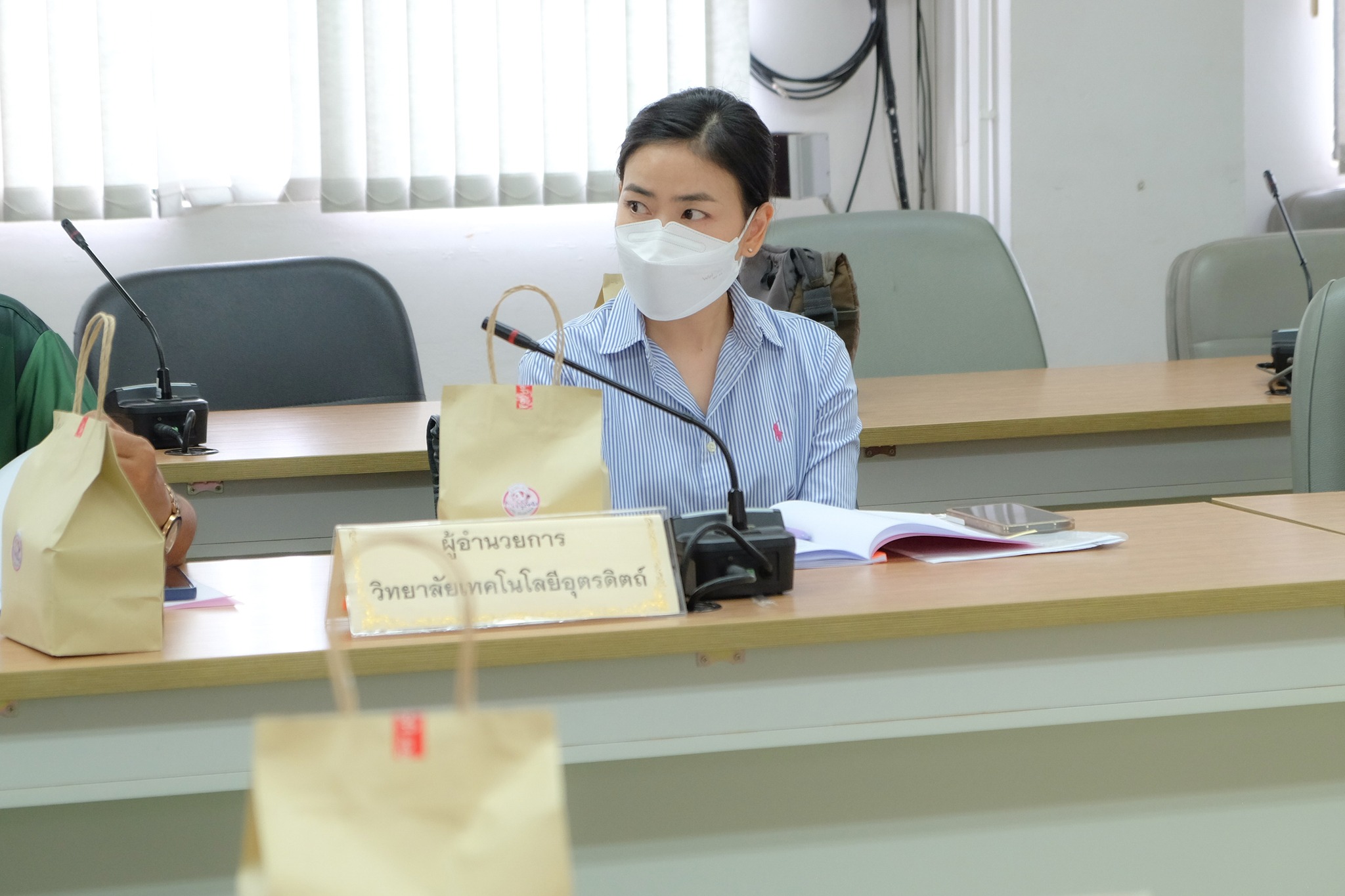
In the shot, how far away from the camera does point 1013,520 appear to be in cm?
123

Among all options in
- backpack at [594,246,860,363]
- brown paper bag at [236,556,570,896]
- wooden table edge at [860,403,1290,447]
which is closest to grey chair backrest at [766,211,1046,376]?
backpack at [594,246,860,363]

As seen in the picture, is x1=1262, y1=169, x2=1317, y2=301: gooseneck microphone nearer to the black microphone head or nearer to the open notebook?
the open notebook

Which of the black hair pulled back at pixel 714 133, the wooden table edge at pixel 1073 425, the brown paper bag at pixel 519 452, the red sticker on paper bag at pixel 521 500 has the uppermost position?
the black hair pulled back at pixel 714 133

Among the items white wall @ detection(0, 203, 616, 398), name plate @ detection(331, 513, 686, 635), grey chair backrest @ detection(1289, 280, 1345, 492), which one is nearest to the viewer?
name plate @ detection(331, 513, 686, 635)

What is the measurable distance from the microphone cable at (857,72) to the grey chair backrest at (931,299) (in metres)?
1.07

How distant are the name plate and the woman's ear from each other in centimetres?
68

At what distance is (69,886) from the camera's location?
97cm

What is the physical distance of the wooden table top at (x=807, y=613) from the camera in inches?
35.2

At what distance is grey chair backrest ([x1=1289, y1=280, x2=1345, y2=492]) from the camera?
160cm

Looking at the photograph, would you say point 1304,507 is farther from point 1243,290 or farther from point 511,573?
point 1243,290

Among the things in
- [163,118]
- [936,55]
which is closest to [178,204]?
[163,118]

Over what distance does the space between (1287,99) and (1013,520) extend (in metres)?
3.14

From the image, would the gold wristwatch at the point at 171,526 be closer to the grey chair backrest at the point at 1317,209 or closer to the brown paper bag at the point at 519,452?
the brown paper bag at the point at 519,452

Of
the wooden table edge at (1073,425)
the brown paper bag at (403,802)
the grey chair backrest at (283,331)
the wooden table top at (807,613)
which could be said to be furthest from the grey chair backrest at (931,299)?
the brown paper bag at (403,802)
